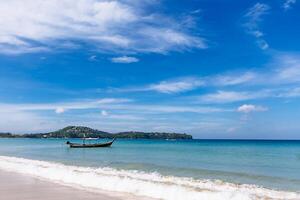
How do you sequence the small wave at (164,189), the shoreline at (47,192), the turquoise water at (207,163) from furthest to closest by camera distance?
the turquoise water at (207,163), the small wave at (164,189), the shoreline at (47,192)

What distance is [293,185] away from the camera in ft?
59.4

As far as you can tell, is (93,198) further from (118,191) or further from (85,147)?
(85,147)

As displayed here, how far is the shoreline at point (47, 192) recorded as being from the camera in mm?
11953

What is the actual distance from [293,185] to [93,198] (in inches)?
419

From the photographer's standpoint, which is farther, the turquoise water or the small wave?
the turquoise water

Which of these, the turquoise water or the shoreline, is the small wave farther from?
the turquoise water

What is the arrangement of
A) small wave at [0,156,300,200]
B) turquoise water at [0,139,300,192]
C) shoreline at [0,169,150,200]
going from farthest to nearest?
turquoise water at [0,139,300,192] < small wave at [0,156,300,200] < shoreline at [0,169,150,200]

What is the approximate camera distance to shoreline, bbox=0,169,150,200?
471 inches

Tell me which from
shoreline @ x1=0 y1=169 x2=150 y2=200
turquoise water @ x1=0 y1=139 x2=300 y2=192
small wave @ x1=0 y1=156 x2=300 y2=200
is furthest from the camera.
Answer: turquoise water @ x1=0 y1=139 x2=300 y2=192

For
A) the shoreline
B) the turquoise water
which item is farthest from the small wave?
the turquoise water

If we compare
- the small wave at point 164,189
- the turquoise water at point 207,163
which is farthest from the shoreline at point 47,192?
the turquoise water at point 207,163

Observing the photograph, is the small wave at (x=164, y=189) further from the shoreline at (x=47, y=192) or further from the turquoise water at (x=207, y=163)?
the turquoise water at (x=207, y=163)

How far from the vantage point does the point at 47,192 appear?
13.0 metres

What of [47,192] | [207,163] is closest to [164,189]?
[47,192]
